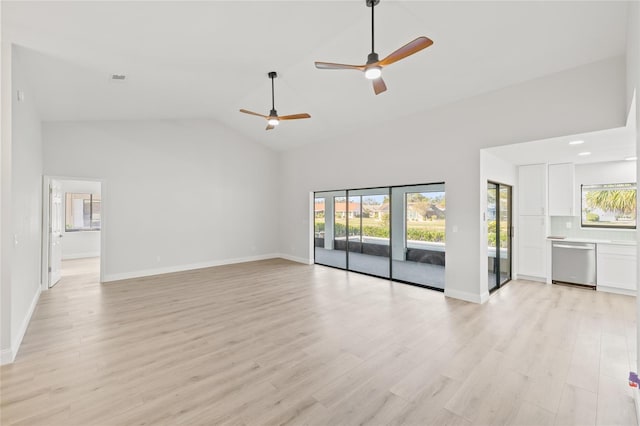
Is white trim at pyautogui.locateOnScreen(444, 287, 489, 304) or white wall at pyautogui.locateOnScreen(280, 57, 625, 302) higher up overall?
white wall at pyautogui.locateOnScreen(280, 57, 625, 302)

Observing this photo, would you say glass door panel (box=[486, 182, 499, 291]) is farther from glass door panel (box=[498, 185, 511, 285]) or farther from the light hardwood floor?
the light hardwood floor

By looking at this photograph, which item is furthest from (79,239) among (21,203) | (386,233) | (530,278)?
(530,278)

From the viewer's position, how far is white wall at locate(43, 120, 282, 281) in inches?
233

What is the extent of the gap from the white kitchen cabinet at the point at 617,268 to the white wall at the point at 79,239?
492 inches

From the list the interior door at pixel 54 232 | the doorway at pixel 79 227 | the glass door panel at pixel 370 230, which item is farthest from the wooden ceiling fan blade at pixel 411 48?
the doorway at pixel 79 227

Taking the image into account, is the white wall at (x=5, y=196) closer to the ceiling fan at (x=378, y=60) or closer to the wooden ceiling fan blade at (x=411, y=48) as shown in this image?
the ceiling fan at (x=378, y=60)

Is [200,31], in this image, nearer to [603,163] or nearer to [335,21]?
[335,21]

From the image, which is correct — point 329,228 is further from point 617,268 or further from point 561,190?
point 617,268

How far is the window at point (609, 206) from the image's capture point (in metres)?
5.21

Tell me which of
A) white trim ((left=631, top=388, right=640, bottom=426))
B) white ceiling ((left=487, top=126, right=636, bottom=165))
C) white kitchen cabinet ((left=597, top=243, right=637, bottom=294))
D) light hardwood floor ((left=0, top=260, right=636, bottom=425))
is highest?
white ceiling ((left=487, top=126, right=636, bottom=165))

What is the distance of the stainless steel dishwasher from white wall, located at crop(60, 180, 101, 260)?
12.0 m

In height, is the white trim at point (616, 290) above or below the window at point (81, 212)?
below

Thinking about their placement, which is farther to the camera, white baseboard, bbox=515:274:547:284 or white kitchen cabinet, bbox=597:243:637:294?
white baseboard, bbox=515:274:547:284

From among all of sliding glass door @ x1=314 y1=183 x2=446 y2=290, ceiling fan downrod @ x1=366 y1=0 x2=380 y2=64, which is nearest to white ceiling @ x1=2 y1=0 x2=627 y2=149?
ceiling fan downrod @ x1=366 y1=0 x2=380 y2=64
